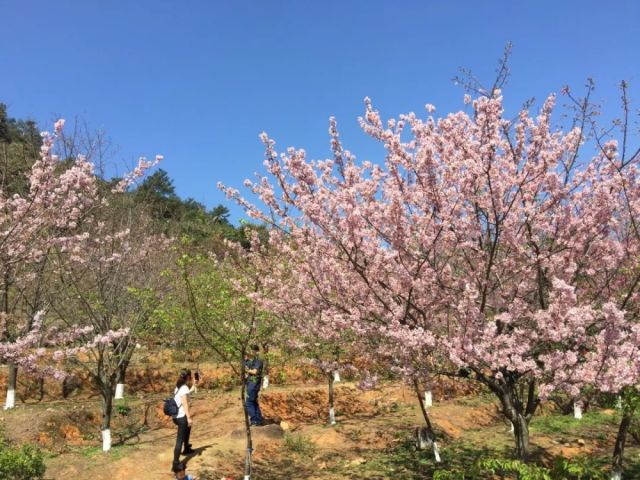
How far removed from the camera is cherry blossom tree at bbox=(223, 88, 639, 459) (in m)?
5.80

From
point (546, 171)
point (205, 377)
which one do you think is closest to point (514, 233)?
point (546, 171)

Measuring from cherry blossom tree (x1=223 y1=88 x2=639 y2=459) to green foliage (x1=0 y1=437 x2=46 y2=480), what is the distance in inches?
225

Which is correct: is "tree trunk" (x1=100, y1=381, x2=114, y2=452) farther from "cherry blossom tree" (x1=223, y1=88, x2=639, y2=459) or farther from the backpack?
"cherry blossom tree" (x1=223, y1=88, x2=639, y2=459)

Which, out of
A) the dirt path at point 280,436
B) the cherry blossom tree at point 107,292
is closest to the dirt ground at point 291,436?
the dirt path at point 280,436

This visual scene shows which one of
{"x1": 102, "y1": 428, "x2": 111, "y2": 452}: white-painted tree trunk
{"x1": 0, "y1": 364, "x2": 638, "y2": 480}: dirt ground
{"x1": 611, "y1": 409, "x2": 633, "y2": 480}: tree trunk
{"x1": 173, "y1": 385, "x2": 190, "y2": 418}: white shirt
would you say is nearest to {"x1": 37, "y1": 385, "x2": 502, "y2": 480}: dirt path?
{"x1": 0, "y1": 364, "x2": 638, "y2": 480}: dirt ground

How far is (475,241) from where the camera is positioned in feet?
20.8

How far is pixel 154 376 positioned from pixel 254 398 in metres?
9.77

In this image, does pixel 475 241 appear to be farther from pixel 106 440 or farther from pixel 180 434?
pixel 106 440

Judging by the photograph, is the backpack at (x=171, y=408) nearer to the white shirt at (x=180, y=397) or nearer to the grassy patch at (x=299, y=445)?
the white shirt at (x=180, y=397)

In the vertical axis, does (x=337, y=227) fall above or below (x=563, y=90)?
below

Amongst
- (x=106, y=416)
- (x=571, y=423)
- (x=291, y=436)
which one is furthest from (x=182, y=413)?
(x=571, y=423)

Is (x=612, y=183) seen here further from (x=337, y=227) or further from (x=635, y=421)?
(x=635, y=421)

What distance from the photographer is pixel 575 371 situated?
5262 millimetres

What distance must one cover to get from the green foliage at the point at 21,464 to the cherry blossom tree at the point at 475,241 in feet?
18.8
